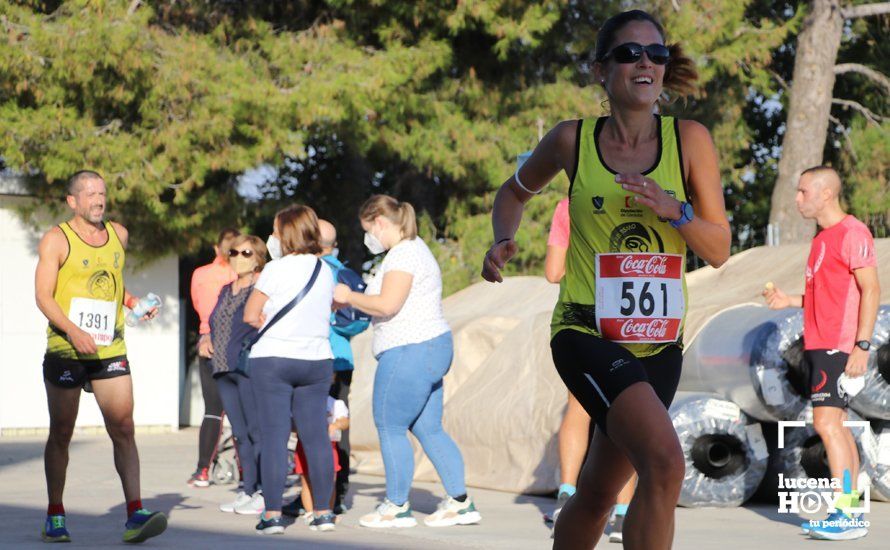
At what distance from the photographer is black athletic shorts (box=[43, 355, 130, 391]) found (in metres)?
7.50

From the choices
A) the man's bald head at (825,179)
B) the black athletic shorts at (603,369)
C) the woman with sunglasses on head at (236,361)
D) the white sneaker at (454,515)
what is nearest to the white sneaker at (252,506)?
the woman with sunglasses on head at (236,361)

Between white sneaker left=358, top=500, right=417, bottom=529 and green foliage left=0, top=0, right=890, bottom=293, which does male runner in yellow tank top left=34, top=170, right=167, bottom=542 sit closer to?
white sneaker left=358, top=500, right=417, bottom=529

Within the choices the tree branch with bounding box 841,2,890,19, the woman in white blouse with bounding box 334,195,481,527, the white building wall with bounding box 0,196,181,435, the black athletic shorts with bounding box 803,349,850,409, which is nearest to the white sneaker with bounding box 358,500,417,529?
the woman in white blouse with bounding box 334,195,481,527

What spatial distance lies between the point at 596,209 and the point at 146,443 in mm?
11173

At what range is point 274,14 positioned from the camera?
17625 millimetres

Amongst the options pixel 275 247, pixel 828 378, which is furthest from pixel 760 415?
pixel 275 247

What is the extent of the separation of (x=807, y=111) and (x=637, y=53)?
15.4 metres

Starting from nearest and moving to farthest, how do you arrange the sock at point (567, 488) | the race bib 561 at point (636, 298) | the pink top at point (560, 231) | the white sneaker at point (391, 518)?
the race bib 561 at point (636, 298) < the sock at point (567, 488) < the pink top at point (560, 231) < the white sneaker at point (391, 518)

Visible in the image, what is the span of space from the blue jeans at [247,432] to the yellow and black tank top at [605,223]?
4516mm

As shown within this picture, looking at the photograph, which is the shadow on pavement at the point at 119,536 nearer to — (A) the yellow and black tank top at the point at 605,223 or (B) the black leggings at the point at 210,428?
(B) the black leggings at the point at 210,428

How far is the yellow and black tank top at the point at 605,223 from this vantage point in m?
4.58

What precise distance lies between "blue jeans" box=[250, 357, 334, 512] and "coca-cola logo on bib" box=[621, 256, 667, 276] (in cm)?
370

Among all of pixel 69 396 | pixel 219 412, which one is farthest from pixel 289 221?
pixel 219 412

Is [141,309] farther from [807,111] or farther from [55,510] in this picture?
[807,111]
